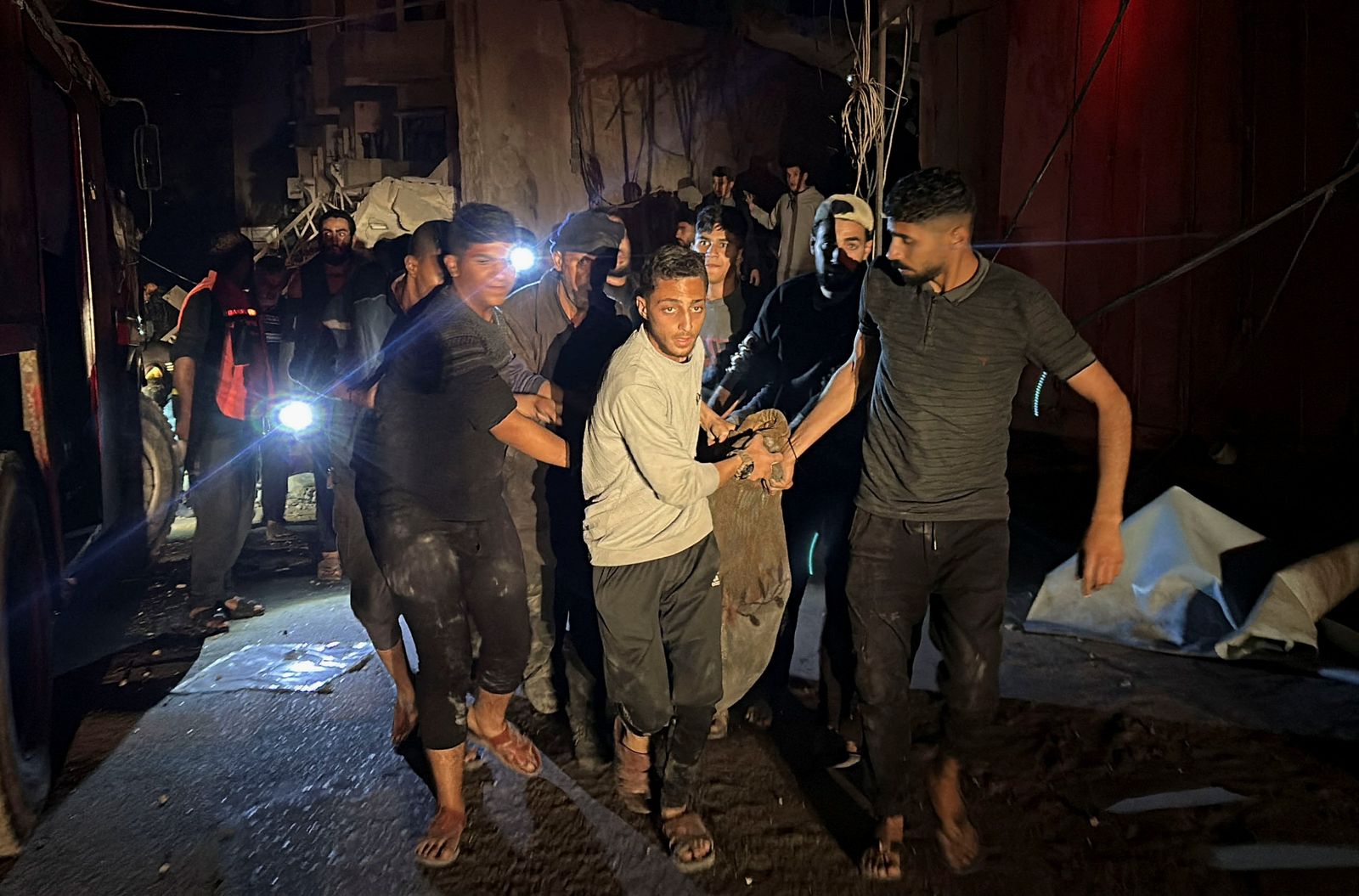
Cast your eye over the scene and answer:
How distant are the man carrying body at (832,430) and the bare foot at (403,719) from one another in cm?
146

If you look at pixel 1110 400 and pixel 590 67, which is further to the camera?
pixel 590 67

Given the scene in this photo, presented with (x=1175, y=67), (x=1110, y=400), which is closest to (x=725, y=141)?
(x=1175, y=67)

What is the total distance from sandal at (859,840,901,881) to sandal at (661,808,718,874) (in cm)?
50

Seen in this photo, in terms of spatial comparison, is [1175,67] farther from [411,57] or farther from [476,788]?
[411,57]

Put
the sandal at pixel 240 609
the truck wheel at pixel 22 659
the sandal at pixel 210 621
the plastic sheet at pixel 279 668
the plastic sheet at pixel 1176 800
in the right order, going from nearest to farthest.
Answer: the truck wheel at pixel 22 659 → the plastic sheet at pixel 1176 800 → the plastic sheet at pixel 279 668 → the sandal at pixel 210 621 → the sandal at pixel 240 609

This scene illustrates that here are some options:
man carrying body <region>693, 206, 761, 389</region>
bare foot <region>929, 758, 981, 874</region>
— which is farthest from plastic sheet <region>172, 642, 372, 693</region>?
bare foot <region>929, 758, 981, 874</region>

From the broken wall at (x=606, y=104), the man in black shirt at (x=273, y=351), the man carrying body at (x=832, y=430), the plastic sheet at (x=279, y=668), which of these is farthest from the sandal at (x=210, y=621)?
the broken wall at (x=606, y=104)

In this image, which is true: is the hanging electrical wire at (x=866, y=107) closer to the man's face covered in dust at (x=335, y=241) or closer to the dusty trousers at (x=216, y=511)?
the man's face covered in dust at (x=335, y=241)

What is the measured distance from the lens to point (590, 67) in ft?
30.3

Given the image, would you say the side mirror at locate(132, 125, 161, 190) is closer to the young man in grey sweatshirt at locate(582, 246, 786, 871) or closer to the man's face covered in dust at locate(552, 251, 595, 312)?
the man's face covered in dust at locate(552, 251, 595, 312)

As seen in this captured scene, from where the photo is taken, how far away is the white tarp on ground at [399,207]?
9.87 m

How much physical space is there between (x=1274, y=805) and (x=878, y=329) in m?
2.20

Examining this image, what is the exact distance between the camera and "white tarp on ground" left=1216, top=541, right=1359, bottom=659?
4184 millimetres

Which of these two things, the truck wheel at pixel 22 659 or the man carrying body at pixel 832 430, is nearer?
the truck wheel at pixel 22 659
